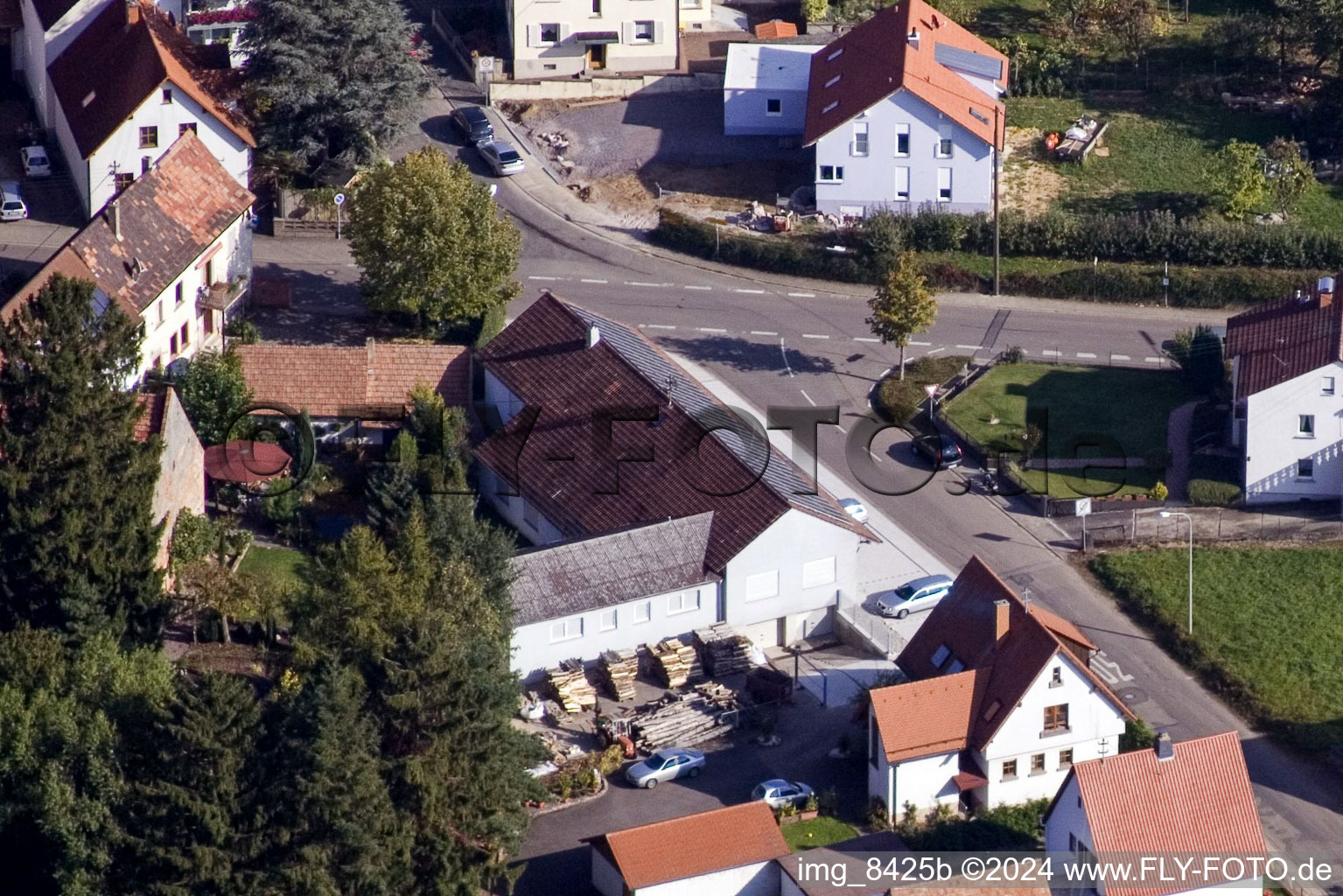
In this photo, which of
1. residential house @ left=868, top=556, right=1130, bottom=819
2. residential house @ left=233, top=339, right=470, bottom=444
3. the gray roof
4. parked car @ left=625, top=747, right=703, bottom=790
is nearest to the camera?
residential house @ left=868, top=556, right=1130, bottom=819

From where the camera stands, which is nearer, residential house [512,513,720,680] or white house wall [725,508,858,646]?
residential house [512,513,720,680]

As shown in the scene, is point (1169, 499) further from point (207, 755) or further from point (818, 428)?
point (207, 755)

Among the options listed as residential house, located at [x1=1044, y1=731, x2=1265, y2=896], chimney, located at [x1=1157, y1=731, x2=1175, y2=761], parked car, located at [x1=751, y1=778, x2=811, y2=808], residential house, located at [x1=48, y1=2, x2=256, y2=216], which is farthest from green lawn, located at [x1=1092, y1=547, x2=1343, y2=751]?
residential house, located at [x1=48, y1=2, x2=256, y2=216]

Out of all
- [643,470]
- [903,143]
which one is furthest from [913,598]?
[903,143]

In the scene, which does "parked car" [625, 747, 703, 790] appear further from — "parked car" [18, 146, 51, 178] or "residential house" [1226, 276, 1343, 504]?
"parked car" [18, 146, 51, 178]

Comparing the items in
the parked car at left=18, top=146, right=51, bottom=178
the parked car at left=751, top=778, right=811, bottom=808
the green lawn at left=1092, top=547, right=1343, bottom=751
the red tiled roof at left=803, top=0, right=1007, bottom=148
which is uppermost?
the red tiled roof at left=803, top=0, right=1007, bottom=148

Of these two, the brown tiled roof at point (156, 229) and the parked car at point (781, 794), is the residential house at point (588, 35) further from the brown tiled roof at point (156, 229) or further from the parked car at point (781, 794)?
the parked car at point (781, 794)

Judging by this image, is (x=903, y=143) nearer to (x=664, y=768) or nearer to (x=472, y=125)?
(x=472, y=125)

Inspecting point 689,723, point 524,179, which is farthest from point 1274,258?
point 689,723
